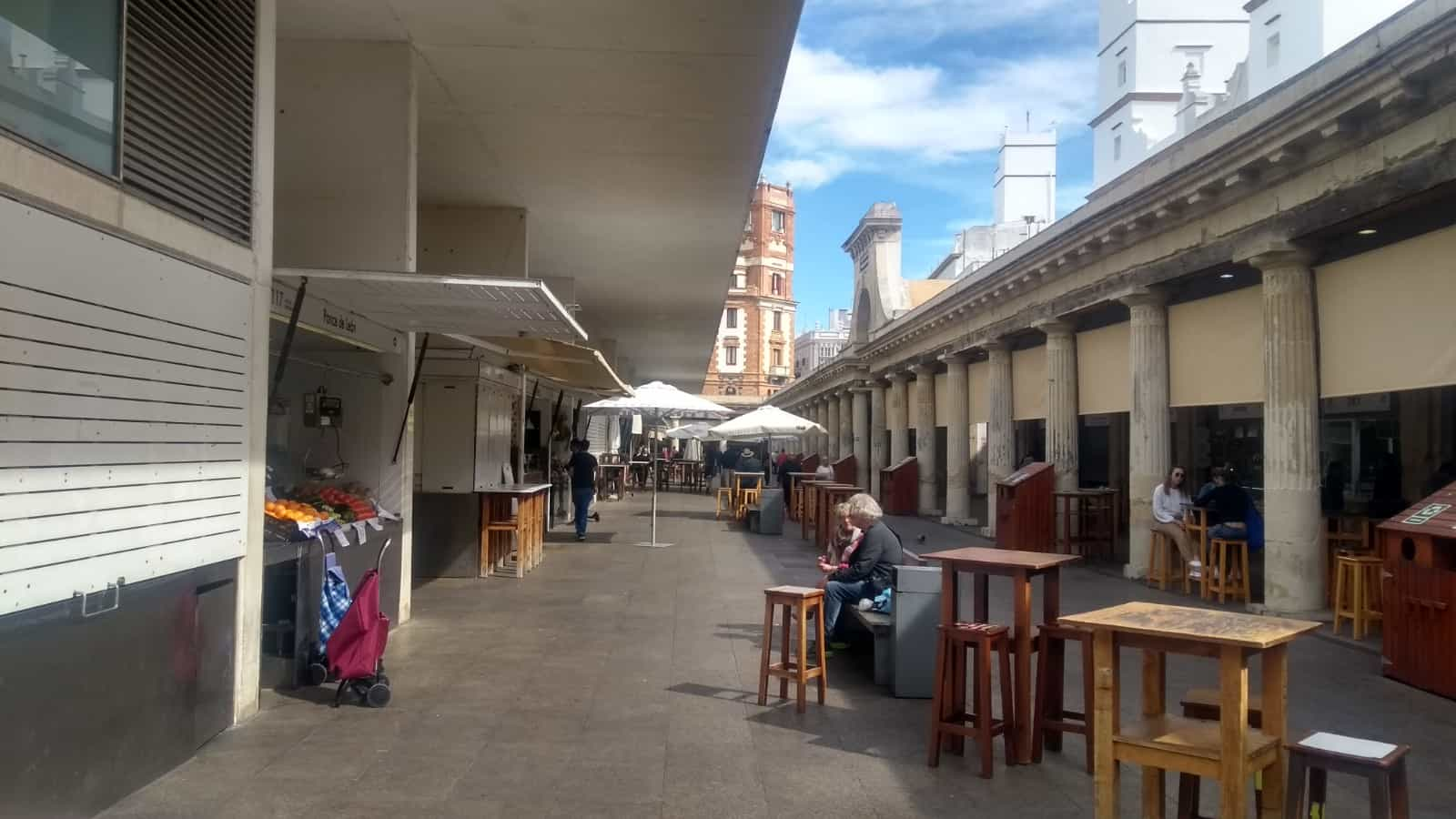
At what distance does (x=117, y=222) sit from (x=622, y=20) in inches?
180

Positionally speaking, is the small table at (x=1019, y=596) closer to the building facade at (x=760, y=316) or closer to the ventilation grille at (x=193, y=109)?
the ventilation grille at (x=193, y=109)

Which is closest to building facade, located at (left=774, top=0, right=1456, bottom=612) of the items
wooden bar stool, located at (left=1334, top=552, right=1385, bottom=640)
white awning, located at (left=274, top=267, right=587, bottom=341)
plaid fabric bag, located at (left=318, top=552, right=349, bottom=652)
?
wooden bar stool, located at (left=1334, top=552, right=1385, bottom=640)

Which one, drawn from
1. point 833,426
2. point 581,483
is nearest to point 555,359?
point 581,483

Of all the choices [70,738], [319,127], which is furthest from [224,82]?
[70,738]

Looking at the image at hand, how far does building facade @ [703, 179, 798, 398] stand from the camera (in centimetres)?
8369

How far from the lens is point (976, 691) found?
5.47 metres

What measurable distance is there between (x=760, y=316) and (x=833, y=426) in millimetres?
44180

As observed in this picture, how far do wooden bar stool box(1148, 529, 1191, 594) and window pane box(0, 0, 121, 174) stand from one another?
12.0m

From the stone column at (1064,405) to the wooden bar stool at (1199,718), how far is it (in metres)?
12.5

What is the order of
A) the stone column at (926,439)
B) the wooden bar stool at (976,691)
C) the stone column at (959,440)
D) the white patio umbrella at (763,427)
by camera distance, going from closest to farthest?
the wooden bar stool at (976,691)
the stone column at (959,440)
the white patio umbrella at (763,427)
the stone column at (926,439)

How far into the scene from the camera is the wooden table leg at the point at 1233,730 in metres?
3.76

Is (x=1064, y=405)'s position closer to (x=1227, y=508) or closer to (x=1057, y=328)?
(x=1057, y=328)

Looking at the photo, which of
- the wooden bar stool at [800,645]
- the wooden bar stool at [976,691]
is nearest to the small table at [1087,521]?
the wooden bar stool at [800,645]

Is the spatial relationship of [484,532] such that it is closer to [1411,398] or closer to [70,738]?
[70,738]
